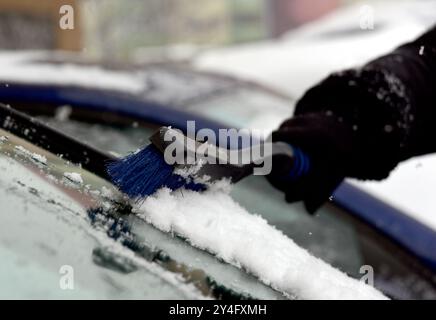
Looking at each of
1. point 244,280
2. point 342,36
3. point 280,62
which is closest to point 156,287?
point 244,280

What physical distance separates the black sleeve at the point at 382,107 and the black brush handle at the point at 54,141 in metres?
0.70

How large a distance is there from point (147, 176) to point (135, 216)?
9 centimetres

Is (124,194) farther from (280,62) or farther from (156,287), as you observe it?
(280,62)

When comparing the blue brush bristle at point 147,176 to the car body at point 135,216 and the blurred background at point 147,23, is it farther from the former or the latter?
the blurred background at point 147,23

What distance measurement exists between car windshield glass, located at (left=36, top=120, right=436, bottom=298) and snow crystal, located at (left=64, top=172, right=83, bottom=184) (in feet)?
3.40

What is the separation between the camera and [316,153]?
1545 millimetres

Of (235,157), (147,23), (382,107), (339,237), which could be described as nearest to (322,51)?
(339,237)

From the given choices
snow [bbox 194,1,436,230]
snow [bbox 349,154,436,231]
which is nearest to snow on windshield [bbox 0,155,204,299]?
snow [bbox 349,154,436,231]

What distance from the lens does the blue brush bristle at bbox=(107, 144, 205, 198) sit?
1.04 metres

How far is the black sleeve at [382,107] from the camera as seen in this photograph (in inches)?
65.0

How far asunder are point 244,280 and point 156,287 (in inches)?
6.1

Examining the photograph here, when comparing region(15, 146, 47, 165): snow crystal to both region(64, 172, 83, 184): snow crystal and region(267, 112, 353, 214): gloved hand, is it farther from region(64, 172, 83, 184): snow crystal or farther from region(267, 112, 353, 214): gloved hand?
region(267, 112, 353, 214): gloved hand

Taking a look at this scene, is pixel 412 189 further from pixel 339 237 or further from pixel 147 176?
pixel 147 176

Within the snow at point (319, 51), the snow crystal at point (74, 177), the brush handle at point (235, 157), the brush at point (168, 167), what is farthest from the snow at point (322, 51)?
the snow crystal at point (74, 177)
